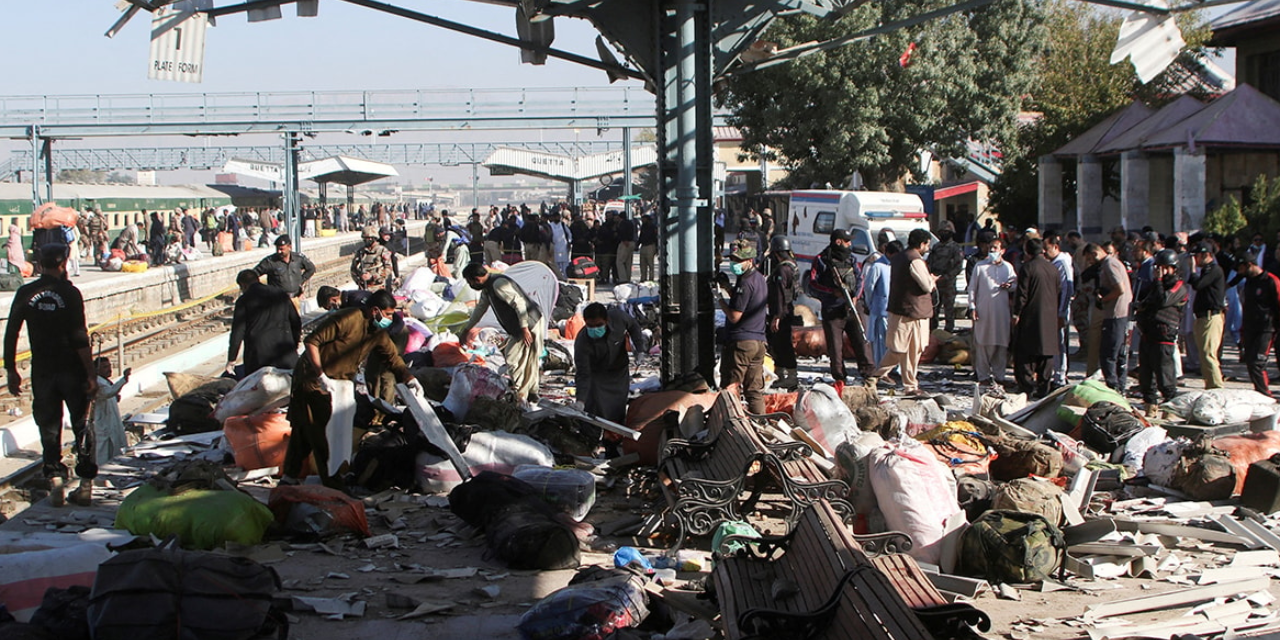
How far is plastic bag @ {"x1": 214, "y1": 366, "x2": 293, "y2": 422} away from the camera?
354 inches

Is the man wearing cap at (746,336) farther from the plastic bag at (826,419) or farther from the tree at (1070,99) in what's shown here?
the tree at (1070,99)

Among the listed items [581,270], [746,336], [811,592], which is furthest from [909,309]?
[581,270]

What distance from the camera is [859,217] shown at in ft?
71.4

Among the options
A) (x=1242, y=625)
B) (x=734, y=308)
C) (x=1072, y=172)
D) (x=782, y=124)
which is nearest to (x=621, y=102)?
(x=782, y=124)

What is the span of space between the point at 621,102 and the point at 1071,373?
24.3 meters

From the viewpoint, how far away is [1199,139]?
2241 cm

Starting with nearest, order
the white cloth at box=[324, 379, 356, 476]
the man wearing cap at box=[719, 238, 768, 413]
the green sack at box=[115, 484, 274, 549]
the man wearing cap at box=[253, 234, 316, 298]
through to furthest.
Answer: the green sack at box=[115, 484, 274, 549], the white cloth at box=[324, 379, 356, 476], the man wearing cap at box=[719, 238, 768, 413], the man wearing cap at box=[253, 234, 316, 298]

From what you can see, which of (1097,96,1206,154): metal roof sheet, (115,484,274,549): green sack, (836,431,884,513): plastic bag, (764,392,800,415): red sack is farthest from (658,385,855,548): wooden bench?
(1097,96,1206,154): metal roof sheet

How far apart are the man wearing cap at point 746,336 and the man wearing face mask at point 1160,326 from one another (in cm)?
347

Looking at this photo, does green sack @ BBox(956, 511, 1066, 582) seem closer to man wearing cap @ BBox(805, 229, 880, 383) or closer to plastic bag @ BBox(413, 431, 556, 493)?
plastic bag @ BBox(413, 431, 556, 493)

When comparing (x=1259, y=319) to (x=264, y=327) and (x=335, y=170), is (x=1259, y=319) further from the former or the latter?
(x=335, y=170)

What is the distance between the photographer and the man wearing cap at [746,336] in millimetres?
9727

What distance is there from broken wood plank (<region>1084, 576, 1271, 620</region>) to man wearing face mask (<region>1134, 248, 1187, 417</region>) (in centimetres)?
450

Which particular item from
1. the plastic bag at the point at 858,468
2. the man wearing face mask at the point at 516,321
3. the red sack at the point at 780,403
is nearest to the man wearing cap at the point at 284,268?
the man wearing face mask at the point at 516,321
